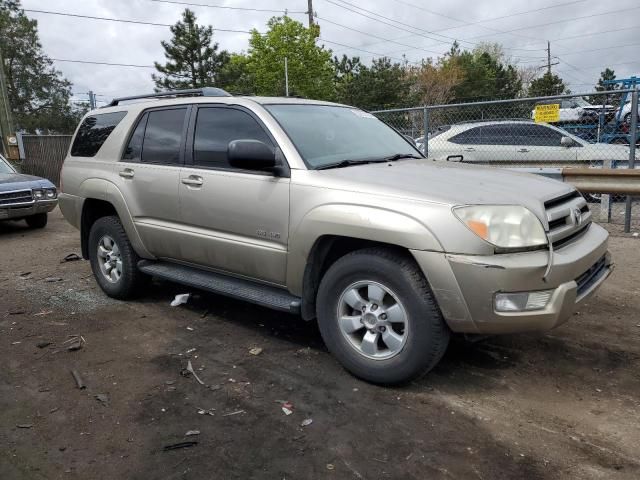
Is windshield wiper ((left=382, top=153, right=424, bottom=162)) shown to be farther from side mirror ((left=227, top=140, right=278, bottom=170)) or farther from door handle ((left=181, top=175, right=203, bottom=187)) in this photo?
door handle ((left=181, top=175, right=203, bottom=187))

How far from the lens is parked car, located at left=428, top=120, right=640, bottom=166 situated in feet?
32.5

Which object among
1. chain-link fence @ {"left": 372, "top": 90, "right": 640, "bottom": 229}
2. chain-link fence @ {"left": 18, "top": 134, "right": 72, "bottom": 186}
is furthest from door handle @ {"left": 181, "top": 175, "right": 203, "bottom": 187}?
chain-link fence @ {"left": 18, "top": 134, "right": 72, "bottom": 186}

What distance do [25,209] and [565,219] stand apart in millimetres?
8828

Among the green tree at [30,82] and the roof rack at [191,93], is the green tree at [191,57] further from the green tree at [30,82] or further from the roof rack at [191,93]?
the roof rack at [191,93]

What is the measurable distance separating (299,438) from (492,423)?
1.08 m

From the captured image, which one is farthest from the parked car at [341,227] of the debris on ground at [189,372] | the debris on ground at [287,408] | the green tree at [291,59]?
the green tree at [291,59]

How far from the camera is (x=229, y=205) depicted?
3.87m

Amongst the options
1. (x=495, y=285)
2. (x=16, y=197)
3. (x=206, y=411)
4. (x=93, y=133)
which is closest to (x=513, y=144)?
(x=93, y=133)

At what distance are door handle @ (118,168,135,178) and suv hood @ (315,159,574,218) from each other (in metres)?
2.08

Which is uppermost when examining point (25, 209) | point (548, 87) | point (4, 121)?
point (548, 87)

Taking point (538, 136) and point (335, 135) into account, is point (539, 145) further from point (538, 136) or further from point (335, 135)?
point (335, 135)

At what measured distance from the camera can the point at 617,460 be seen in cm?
256

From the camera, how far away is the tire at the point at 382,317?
3020 mm

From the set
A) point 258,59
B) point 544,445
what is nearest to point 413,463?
point 544,445
